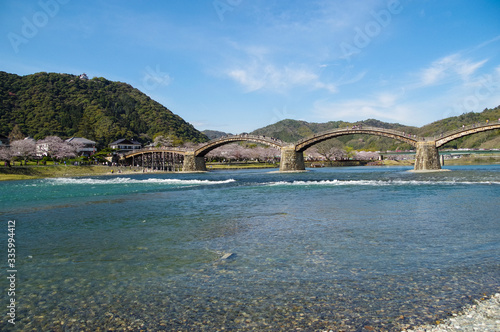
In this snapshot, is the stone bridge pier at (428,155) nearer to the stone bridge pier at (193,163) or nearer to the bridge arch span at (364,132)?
the bridge arch span at (364,132)

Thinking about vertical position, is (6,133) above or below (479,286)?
above

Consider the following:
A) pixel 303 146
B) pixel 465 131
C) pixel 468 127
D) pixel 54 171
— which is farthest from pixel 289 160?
pixel 54 171

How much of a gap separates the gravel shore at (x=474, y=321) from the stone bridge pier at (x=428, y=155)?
2076 inches

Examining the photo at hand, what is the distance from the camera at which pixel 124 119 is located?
5561 inches

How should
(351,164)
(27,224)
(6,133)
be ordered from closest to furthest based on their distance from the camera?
(27,224) → (6,133) → (351,164)

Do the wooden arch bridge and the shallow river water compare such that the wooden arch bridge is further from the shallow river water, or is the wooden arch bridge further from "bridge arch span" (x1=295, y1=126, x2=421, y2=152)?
the shallow river water

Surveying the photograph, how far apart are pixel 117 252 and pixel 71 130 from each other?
121m

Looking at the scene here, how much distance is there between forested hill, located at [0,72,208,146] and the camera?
116m

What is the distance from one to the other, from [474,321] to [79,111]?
142 meters

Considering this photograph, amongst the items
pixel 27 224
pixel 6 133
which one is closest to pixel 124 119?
pixel 6 133

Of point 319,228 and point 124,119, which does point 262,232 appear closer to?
point 319,228

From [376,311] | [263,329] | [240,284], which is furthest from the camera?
[240,284]

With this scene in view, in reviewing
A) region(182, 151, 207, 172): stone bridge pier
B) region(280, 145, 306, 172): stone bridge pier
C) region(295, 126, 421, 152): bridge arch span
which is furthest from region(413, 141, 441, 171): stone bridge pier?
region(182, 151, 207, 172): stone bridge pier

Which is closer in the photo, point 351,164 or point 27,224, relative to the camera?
point 27,224
